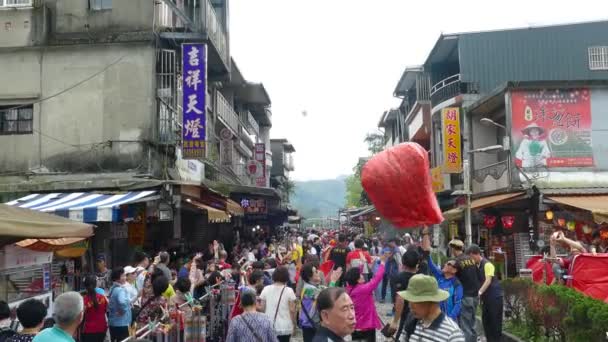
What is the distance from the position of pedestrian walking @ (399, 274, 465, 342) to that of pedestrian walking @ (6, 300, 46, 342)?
10.5 feet

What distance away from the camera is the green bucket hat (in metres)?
4.49

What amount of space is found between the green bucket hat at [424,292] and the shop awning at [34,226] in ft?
16.0

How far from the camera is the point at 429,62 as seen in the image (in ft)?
96.1

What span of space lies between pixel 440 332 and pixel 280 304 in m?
3.75

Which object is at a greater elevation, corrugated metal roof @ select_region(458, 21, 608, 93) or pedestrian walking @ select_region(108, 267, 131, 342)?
corrugated metal roof @ select_region(458, 21, 608, 93)

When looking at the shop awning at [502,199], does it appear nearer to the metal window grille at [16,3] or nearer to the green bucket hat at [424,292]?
the metal window grille at [16,3]

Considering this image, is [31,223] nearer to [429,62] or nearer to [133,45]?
[133,45]

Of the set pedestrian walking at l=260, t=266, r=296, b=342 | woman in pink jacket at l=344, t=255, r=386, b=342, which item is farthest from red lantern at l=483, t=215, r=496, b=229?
pedestrian walking at l=260, t=266, r=296, b=342

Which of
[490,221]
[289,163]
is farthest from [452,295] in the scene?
[289,163]

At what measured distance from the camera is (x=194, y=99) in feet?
49.6

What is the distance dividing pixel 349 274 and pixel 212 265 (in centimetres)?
434

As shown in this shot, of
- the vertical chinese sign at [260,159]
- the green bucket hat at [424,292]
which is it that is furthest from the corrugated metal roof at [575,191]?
the vertical chinese sign at [260,159]

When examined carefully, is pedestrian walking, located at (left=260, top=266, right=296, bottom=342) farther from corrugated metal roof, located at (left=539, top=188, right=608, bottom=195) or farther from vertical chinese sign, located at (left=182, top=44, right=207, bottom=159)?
corrugated metal roof, located at (left=539, top=188, right=608, bottom=195)

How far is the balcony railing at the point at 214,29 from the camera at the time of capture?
56.9ft
